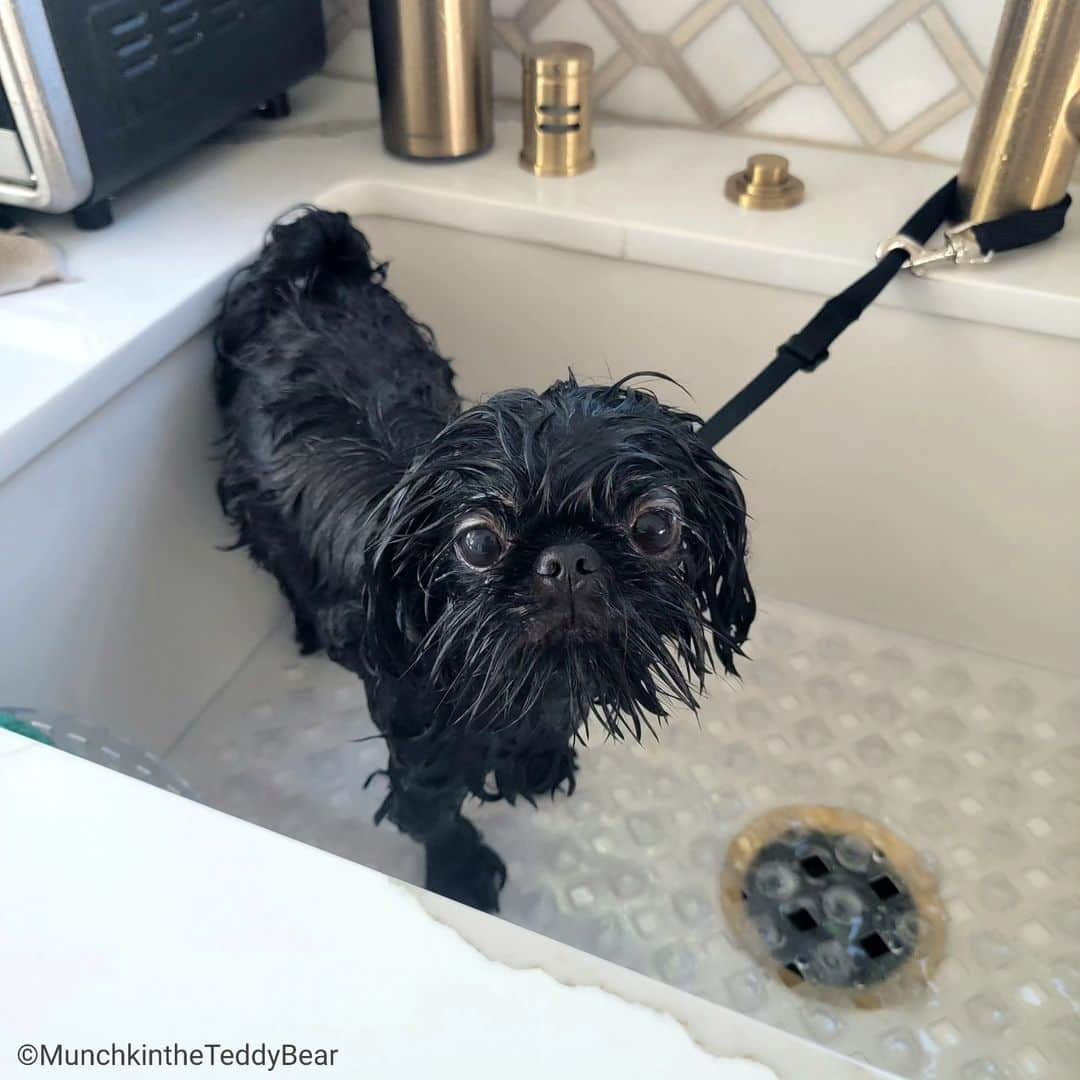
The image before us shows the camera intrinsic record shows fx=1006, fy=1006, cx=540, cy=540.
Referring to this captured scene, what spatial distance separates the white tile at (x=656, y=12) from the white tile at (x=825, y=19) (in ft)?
0.29

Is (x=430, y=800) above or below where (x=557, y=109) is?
below

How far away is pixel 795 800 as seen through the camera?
3.13 ft

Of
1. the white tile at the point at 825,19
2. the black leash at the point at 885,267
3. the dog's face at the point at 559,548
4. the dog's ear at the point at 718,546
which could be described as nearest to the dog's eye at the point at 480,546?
the dog's face at the point at 559,548

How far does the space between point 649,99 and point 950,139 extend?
1.03ft

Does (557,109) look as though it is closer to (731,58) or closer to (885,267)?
(731,58)

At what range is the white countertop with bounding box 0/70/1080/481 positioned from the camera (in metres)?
0.77

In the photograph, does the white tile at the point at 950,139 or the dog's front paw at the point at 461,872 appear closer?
the dog's front paw at the point at 461,872

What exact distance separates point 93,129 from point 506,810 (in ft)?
2.27

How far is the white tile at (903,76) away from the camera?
0.94 m

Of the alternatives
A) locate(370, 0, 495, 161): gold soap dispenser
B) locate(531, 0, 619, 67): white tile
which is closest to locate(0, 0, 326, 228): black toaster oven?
locate(370, 0, 495, 161): gold soap dispenser

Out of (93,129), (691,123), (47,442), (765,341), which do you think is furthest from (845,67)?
(47,442)

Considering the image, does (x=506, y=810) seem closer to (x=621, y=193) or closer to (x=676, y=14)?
(x=621, y=193)

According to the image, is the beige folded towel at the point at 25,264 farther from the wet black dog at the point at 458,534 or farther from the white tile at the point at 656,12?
the white tile at the point at 656,12

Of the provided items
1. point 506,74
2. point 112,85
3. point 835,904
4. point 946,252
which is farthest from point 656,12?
point 835,904
